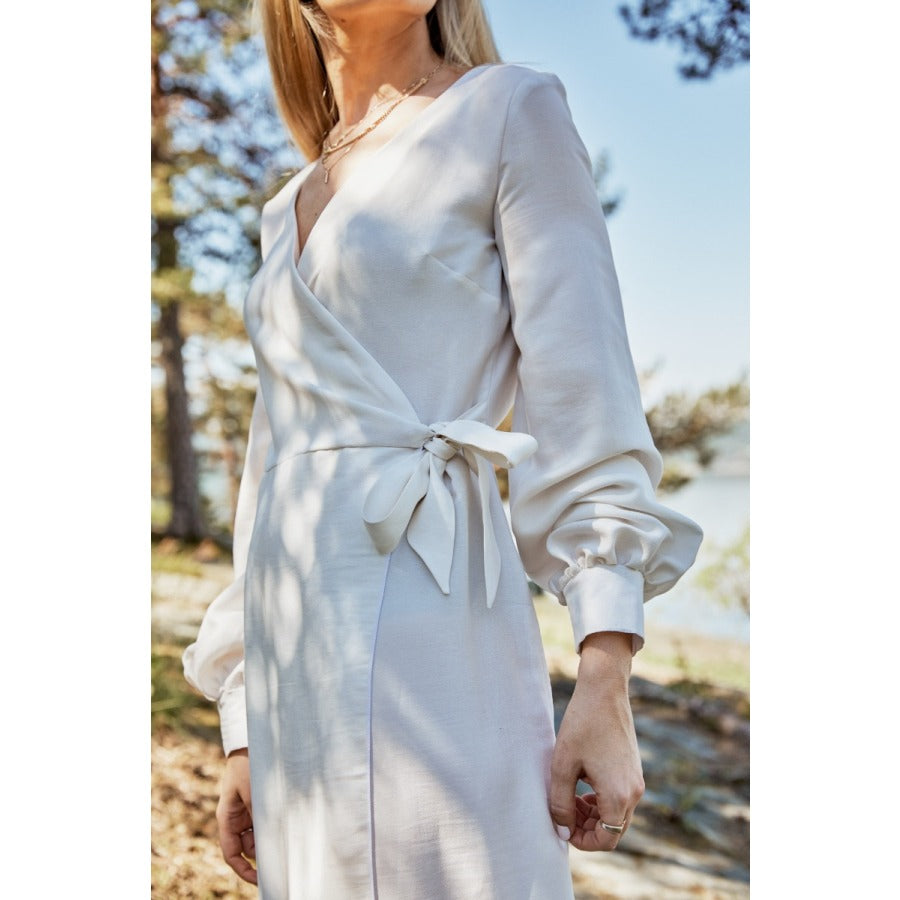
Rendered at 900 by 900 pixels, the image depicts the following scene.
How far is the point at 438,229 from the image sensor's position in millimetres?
967

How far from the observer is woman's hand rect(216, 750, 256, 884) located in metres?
1.14

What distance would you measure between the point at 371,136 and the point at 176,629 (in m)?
3.23

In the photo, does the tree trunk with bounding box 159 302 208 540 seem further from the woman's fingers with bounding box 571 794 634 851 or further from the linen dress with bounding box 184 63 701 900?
the woman's fingers with bounding box 571 794 634 851

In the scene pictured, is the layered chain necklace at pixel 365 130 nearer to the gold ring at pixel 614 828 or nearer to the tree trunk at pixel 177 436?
the gold ring at pixel 614 828

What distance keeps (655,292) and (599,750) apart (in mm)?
3213

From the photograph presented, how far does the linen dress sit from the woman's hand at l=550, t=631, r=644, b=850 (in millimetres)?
20

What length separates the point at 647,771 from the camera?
3.89m

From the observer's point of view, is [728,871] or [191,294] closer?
[728,871]

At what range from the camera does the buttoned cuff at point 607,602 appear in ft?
2.84

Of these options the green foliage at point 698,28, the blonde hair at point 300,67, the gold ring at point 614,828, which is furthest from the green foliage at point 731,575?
the gold ring at point 614,828

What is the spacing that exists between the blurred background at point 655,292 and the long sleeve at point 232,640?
9.08 feet
